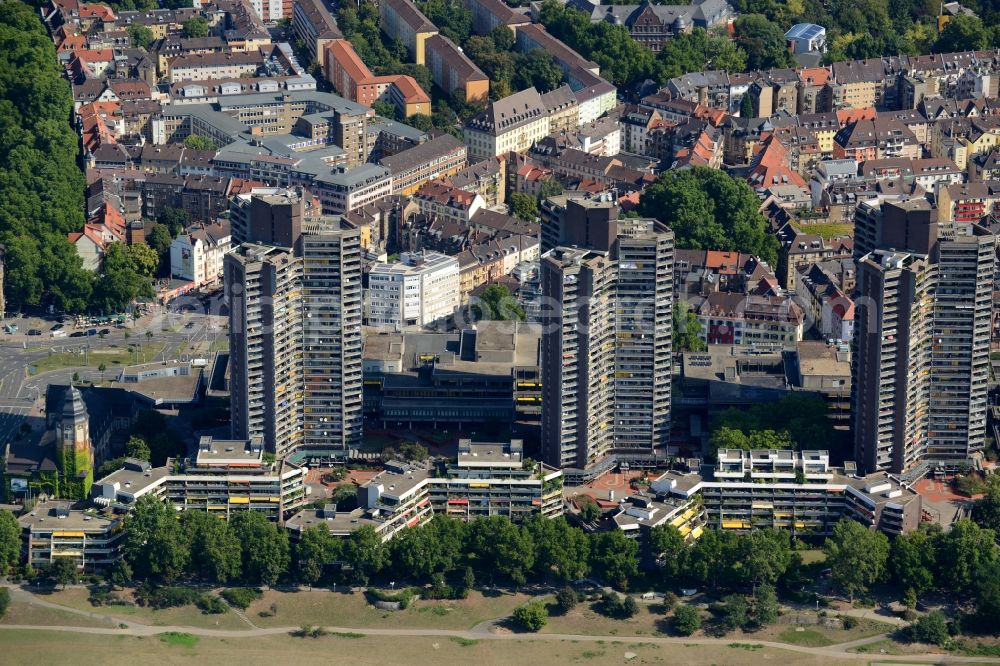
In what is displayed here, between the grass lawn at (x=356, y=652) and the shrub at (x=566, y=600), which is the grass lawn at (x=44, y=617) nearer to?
the grass lawn at (x=356, y=652)

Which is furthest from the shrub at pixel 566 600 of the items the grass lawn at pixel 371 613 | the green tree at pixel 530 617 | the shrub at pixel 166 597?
the shrub at pixel 166 597

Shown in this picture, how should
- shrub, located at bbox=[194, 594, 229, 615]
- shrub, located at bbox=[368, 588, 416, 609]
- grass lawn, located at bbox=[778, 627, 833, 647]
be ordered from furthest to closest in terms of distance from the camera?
shrub, located at bbox=[368, 588, 416, 609]
shrub, located at bbox=[194, 594, 229, 615]
grass lawn, located at bbox=[778, 627, 833, 647]

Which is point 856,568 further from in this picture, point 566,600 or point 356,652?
point 356,652

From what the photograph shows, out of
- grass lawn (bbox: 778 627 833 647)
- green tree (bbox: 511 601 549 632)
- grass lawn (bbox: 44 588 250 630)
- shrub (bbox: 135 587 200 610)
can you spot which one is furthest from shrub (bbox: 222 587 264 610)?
grass lawn (bbox: 778 627 833 647)

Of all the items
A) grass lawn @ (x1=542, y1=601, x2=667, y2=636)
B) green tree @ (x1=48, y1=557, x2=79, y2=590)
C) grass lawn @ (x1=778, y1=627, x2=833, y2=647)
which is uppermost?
green tree @ (x1=48, y1=557, x2=79, y2=590)

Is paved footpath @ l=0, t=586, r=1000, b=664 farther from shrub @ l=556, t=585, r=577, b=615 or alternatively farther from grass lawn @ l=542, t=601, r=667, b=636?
shrub @ l=556, t=585, r=577, b=615

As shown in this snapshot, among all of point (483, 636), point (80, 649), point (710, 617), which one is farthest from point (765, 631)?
point (80, 649)
